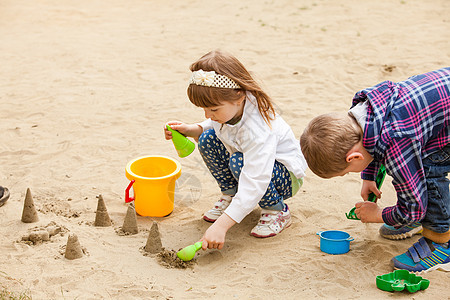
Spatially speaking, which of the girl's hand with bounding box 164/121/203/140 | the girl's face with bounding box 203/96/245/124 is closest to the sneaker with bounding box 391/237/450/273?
the girl's face with bounding box 203/96/245/124

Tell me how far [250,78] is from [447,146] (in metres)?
1.06

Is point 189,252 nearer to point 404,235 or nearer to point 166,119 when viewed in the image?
point 404,235

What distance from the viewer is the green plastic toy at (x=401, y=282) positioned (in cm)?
246

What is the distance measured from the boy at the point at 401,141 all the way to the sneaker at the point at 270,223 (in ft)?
2.32

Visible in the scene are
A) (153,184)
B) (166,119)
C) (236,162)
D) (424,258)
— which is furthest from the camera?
(166,119)

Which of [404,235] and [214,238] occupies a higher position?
[214,238]

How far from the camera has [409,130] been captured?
2.39 m

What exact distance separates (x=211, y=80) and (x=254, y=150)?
446 millimetres

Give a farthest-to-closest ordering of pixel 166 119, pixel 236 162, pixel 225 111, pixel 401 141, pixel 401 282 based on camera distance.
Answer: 1. pixel 166 119
2. pixel 236 162
3. pixel 225 111
4. pixel 401 282
5. pixel 401 141

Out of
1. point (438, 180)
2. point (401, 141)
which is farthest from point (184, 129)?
point (438, 180)

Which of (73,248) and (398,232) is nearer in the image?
(73,248)

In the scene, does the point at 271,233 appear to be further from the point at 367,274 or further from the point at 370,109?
the point at 370,109

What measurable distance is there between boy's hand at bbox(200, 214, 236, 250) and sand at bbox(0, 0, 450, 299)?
0.15 m

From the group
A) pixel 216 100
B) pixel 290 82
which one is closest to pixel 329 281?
pixel 216 100
